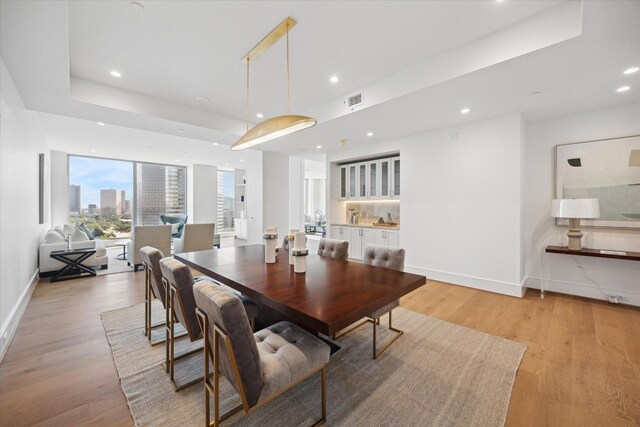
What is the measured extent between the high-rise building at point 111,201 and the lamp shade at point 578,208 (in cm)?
1025

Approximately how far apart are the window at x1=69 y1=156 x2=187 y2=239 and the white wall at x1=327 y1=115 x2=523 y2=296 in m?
7.87

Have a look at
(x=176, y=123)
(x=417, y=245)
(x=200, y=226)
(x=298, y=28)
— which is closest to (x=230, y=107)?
(x=176, y=123)

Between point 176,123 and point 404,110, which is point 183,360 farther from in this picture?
point 404,110

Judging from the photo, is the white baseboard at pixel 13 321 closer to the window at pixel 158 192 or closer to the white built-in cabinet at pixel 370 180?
the window at pixel 158 192

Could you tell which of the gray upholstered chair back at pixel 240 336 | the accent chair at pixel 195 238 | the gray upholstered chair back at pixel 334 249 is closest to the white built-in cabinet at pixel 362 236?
the gray upholstered chair back at pixel 334 249

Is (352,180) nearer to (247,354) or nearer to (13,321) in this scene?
(247,354)

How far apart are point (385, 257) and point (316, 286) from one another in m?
0.97

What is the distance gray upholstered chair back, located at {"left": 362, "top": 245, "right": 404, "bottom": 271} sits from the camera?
2.40 meters

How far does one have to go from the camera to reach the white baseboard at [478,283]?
12.1 ft

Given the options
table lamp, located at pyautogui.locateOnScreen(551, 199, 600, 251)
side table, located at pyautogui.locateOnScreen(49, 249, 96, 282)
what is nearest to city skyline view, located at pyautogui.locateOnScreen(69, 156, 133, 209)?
side table, located at pyautogui.locateOnScreen(49, 249, 96, 282)

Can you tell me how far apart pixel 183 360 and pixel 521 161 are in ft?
15.4

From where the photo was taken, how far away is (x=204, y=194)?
9664mm

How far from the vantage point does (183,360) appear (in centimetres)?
216

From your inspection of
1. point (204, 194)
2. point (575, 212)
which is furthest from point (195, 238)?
point (575, 212)
